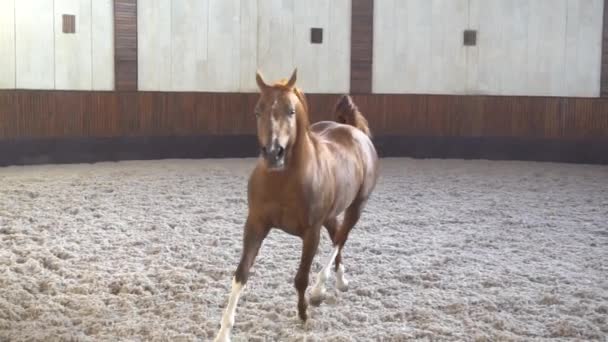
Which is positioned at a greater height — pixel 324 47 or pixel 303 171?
pixel 324 47

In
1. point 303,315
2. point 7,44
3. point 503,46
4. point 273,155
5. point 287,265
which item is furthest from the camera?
point 503,46

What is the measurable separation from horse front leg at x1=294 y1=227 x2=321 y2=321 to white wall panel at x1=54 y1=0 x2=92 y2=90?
566cm

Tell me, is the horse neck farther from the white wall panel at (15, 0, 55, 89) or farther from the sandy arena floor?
the white wall panel at (15, 0, 55, 89)

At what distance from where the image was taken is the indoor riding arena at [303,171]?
2.89 metres

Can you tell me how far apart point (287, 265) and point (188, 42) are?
4.99 m

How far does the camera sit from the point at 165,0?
8.14m

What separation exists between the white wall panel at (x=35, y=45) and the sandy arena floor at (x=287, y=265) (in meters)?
1.33

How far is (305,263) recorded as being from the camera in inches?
110

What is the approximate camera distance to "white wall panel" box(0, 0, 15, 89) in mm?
7414

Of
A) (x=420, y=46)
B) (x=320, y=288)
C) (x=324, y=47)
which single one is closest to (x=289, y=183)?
(x=320, y=288)

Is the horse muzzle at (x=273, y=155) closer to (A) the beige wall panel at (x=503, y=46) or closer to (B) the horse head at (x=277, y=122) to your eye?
(B) the horse head at (x=277, y=122)

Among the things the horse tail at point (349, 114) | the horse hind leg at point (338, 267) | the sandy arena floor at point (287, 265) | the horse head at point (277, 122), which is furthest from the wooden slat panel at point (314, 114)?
the horse head at point (277, 122)

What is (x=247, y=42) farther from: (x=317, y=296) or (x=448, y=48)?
(x=317, y=296)

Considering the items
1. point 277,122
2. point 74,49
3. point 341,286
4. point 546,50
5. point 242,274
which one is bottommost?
point 341,286
